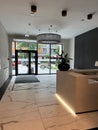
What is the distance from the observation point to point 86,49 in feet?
26.6

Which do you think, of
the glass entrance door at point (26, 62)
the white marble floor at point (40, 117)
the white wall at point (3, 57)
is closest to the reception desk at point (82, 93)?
the white marble floor at point (40, 117)

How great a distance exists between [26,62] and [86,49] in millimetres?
5248

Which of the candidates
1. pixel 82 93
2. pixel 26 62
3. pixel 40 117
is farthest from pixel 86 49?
pixel 40 117

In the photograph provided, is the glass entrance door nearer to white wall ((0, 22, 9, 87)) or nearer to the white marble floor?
Result: white wall ((0, 22, 9, 87))

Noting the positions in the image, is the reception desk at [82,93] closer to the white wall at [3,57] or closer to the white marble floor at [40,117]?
the white marble floor at [40,117]

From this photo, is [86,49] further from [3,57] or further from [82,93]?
[82,93]

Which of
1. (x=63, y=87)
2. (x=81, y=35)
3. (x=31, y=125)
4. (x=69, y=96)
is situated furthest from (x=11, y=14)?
(x=81, y=35)

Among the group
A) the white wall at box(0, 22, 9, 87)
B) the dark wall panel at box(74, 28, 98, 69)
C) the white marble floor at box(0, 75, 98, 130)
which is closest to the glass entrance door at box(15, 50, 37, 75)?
the white wall at box(0, 22, 9, 87)

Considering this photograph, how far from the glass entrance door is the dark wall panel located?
3.72 meters

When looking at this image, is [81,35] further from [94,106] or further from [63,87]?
[94,106]

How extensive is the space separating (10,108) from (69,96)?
69.3 inches

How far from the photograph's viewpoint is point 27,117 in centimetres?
288

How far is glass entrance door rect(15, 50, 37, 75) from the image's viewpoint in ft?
33.3

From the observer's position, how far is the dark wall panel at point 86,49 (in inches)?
282
